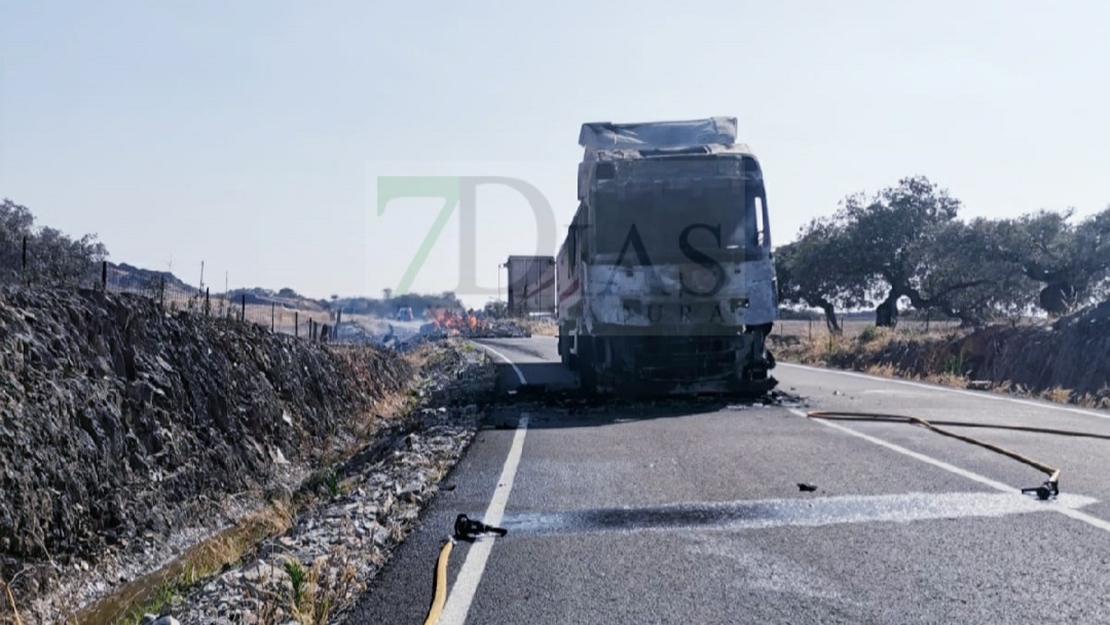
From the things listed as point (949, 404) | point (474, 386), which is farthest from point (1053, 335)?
point (474, 386)

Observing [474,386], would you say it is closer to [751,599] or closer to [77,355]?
[77,355]

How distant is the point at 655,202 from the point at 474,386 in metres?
7.24

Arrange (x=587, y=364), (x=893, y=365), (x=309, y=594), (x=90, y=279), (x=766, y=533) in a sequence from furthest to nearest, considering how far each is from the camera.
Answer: (x=893, y=365) < (x=587, y=364) < (x=90, y=279) < (x=766, y=533) < (x=309, y=594)

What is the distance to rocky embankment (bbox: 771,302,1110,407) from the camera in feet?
62.2

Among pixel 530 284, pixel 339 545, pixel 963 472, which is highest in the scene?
pixel 530 284

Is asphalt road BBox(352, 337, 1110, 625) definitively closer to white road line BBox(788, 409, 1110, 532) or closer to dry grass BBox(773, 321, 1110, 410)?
white road line BBox(788, 409, 1110, 532)

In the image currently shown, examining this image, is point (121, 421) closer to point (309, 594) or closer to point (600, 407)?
point (309, 594)

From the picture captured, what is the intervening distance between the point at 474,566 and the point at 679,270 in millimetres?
9932

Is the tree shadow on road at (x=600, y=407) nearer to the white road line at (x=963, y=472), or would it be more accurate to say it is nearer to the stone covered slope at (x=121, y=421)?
the white road line at (x=963, y=472)

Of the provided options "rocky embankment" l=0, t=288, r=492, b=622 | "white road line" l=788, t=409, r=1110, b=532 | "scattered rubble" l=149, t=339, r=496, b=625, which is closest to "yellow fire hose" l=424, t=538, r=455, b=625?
"scattered rubble" l=149, t=339, r=496, b=625

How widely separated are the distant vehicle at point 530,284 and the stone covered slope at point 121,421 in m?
18.8

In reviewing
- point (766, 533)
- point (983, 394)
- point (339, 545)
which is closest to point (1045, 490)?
point (766, 533)

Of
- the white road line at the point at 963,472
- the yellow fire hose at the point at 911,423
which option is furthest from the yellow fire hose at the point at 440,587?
the white road line at the point at 963,472

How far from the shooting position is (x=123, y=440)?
9.91 meters
